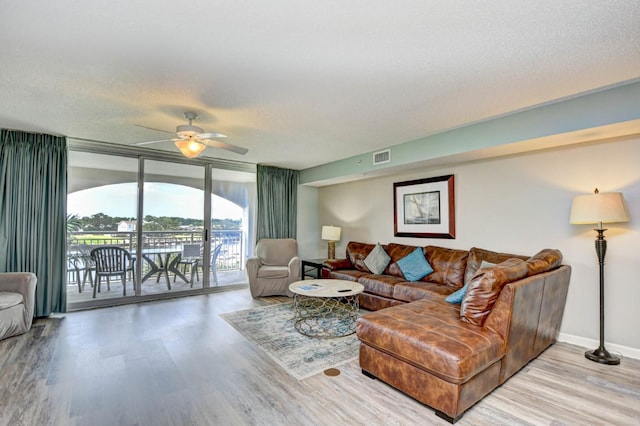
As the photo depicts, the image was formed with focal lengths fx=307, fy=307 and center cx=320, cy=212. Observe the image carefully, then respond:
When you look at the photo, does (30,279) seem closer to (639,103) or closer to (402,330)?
(402,330)

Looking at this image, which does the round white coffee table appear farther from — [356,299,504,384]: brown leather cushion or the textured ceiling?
the textured ceiling

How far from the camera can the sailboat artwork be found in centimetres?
447

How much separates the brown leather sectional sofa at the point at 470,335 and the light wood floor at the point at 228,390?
14cm

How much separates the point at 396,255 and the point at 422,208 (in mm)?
811

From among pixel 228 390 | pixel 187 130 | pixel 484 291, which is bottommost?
pixel 228 390

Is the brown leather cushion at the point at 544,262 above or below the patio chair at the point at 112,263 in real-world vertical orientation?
above

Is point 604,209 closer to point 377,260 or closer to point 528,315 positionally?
point 528,315

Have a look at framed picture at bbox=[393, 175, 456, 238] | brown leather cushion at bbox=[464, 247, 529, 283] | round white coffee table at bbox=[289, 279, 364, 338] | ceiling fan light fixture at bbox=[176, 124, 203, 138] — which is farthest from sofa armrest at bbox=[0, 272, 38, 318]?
brown leather cushion at bbox=[464, 247, 529, 283]

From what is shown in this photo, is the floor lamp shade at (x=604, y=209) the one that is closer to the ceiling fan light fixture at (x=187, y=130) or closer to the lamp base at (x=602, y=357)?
the lamp base at (x=602, y=357)

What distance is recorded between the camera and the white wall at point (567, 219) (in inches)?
112

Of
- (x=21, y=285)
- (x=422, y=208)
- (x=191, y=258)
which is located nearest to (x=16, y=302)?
(x=21, y=285)

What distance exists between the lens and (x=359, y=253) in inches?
204

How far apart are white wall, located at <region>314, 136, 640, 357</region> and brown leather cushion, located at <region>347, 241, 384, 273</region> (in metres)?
1.04

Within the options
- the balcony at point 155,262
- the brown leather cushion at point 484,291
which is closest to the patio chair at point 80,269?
the balcony at point 155,262
